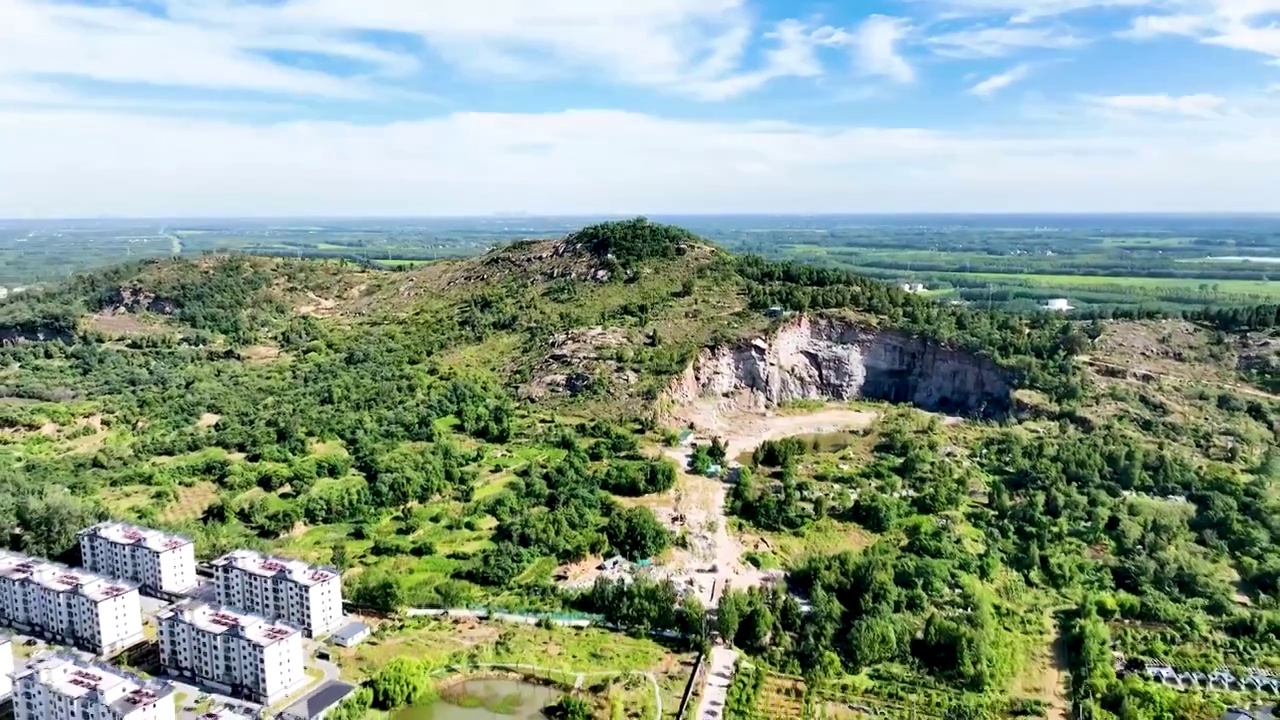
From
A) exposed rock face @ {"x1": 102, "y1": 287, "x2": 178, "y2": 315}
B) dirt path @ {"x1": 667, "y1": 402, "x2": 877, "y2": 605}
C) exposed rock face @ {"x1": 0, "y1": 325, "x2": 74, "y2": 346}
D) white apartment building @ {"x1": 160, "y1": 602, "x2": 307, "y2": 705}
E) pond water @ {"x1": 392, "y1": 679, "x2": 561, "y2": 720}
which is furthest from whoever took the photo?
exposed rock face @ {"x1": 102, "y1": 287, "x2": 178, "y2": 315}

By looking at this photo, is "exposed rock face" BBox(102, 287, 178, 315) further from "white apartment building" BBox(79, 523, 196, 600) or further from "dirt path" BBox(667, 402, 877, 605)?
"dirt path" BBox(667, 402, 877, 605)

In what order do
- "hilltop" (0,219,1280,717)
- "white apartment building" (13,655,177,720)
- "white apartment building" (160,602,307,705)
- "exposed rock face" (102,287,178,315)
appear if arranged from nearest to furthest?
1. "white apartment building" (13,655,177,720)
2. "white apartment building" (160,602,307,705)
3. "hilltop" (0,219,1280,717)
4. "exposed rock face" (102,287,178,315)

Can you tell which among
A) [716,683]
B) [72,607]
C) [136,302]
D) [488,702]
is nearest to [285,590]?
[72,607]

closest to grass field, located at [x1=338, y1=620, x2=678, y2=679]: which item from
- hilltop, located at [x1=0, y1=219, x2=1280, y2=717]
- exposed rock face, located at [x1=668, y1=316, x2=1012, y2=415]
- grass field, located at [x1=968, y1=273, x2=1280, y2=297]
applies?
hilltop, located at [x1=0, y1=219, x2=1280, y2=717]

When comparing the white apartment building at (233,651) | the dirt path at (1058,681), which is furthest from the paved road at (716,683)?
the white apartment building at (233,651)

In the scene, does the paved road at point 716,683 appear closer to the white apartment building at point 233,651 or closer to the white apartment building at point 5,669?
the white apartment building at point 233,651

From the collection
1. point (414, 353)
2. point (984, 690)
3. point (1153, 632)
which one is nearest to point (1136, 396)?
point (1153, 632)

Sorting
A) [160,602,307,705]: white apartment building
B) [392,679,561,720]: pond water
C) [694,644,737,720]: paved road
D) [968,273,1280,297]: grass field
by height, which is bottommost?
[392,679,561,720]: pond water
